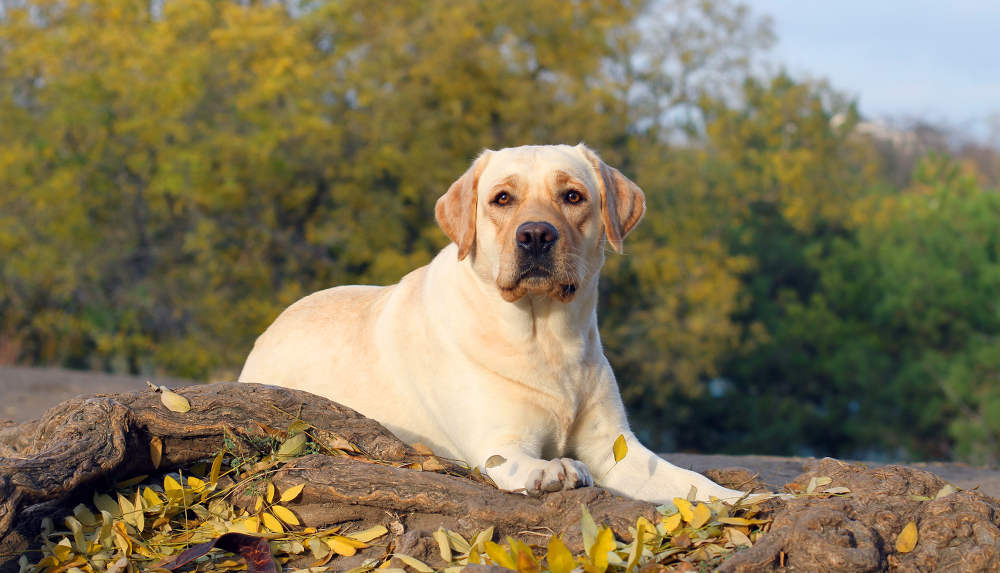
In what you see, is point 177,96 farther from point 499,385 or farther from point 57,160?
point 499,385

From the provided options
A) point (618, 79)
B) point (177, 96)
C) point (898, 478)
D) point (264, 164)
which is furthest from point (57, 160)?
point (898, 478)

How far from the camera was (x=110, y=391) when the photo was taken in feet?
30.4

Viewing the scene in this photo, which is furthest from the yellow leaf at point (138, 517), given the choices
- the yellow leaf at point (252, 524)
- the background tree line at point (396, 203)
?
the background tree line at point (396, 203)

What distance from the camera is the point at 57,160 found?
17453 mm

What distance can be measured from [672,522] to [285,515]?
1.42 m

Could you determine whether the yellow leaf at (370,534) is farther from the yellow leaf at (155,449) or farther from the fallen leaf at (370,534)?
the yellow leaf at (155,449)

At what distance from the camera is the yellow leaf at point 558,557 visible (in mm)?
3121

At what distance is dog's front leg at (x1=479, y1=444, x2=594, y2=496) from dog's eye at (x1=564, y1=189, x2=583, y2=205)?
44.8 inches

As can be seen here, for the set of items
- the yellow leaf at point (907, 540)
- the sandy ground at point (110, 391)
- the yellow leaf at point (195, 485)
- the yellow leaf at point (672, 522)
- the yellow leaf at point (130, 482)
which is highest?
the yellow leaf at point (907, 540)

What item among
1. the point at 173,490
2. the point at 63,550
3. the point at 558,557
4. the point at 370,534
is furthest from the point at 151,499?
the point at 558,557

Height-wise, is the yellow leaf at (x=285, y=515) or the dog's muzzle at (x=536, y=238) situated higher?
Result: the dog's muzzle at (x=536, y=238)

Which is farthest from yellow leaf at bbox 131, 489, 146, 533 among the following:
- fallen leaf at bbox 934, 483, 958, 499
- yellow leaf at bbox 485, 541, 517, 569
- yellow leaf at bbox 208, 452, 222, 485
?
fallen leaf at bbox 934, 483, 958, 499

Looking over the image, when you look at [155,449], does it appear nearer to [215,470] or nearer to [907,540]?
[215,470]

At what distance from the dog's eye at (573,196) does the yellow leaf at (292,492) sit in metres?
1.67
